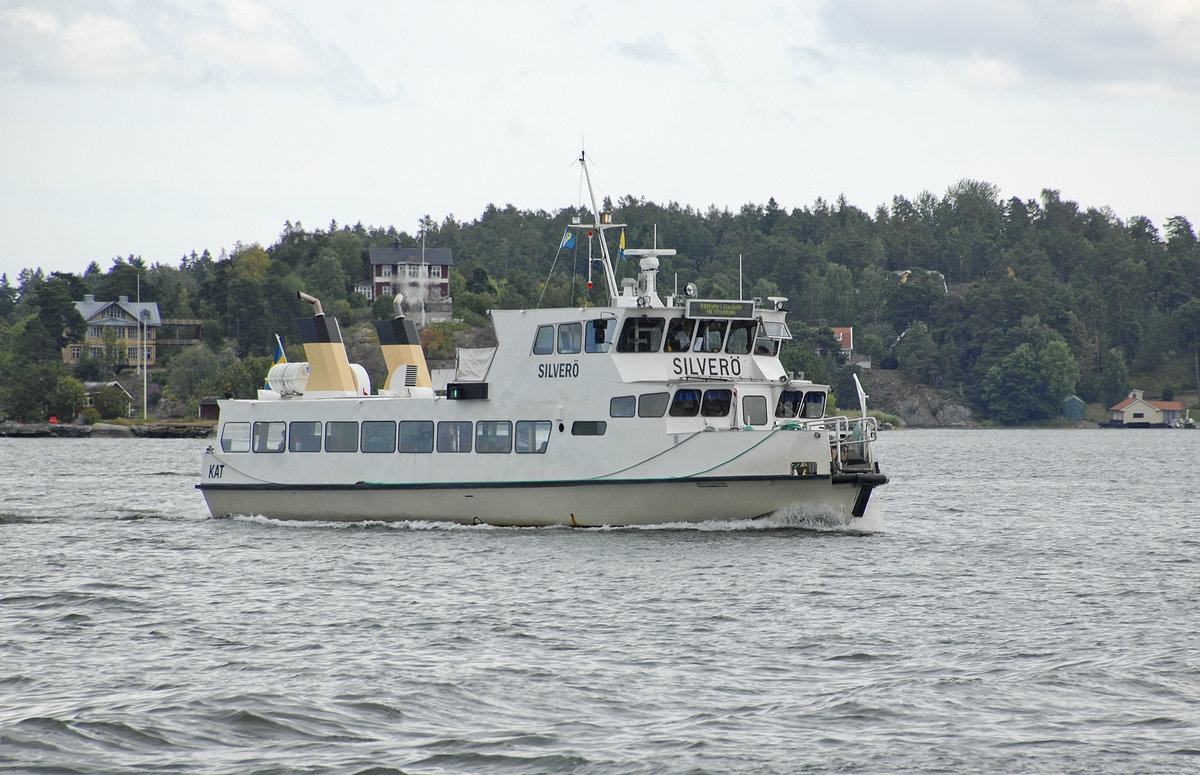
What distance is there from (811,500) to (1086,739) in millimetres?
14006

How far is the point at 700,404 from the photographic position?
27156 millimetres

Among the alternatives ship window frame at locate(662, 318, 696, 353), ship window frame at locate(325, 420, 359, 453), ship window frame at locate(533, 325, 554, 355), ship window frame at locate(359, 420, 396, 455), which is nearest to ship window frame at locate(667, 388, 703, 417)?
ship window frame at locate(662, 318, 696, 353)

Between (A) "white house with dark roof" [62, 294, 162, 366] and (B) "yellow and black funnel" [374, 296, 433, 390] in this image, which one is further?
(A) "white house with dark roof" [62, 294, 162, 366]

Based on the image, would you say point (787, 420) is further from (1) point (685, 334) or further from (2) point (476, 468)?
(2) point (476, 468)

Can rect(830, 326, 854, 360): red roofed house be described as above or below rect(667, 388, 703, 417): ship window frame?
above

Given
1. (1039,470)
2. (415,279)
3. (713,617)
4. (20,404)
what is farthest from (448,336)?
(713,617)

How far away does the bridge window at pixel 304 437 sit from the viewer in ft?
101

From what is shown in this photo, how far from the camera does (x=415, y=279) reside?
139000mm

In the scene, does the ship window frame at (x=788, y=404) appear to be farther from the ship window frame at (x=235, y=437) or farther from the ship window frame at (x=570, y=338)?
the ship window frame at (x=235, y=437)

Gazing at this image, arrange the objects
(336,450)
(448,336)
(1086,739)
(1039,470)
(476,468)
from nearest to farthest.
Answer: (1086,739) < (476,468) < (336,450) < (1039,470) < (448,336)

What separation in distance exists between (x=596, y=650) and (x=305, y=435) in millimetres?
16081

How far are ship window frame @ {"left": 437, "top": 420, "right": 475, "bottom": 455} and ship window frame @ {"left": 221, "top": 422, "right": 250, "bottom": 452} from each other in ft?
20.0

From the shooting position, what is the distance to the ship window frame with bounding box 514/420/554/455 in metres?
27.6

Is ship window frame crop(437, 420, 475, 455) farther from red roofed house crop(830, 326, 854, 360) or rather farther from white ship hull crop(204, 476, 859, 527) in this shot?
red roofed house crop(830, 326, 854, 360)
